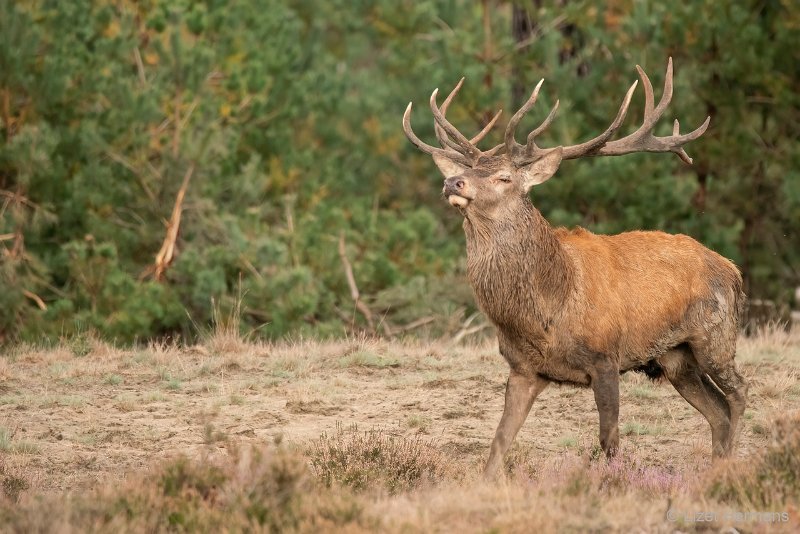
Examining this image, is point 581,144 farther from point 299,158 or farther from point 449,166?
point 299,158

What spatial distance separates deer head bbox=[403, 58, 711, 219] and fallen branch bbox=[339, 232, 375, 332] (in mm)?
6606

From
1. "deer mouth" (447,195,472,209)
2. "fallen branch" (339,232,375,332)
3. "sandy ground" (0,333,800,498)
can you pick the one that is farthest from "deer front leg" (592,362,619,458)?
"fallen branch" (339,232,375,332)

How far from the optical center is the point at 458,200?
7.93 meters

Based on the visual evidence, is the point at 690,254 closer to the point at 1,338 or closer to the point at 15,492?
the point at 15,492

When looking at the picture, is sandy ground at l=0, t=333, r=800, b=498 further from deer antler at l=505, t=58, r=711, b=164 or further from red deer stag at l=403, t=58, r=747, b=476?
deer antler at l=505, t=58, r=711, b=164

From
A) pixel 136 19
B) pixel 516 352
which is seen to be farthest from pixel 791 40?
pixel 516 352

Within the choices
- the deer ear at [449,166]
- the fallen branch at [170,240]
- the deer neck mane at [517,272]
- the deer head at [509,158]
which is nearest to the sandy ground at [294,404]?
the deer neck mane at [517,272]

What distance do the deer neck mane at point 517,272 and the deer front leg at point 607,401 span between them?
447 millimetres

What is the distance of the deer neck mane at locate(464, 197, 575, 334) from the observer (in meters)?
8.10

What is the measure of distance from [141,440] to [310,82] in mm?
12646

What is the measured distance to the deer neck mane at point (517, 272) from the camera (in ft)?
26.6

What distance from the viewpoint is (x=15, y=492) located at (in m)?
7.57

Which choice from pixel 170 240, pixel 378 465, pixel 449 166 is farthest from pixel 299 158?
pixel 378 465

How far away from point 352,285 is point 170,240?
93.2 inches
